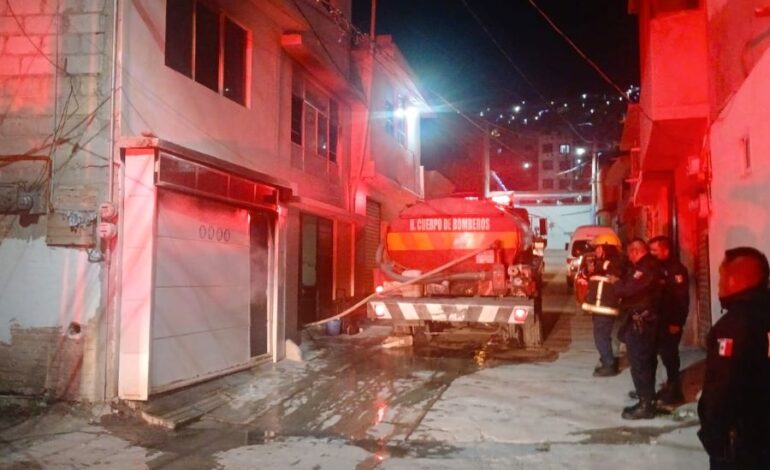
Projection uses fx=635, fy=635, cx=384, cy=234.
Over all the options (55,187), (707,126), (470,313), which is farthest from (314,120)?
(707,126)

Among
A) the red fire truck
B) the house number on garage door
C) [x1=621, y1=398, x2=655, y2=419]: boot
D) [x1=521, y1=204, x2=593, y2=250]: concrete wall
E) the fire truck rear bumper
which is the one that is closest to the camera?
[x1=621, y1=398, x2=655, y2=419]: boot

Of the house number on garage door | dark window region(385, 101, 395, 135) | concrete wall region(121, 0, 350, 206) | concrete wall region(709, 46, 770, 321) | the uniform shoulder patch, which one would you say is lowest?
the uniform shoulder patch

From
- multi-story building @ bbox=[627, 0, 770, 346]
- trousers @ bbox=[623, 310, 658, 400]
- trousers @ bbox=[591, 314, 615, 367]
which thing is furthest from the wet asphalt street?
multi-story building @ bbox=[627, 0, 770, 346]

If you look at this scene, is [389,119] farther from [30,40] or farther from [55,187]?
[55,187]

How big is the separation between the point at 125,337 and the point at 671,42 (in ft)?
29.3

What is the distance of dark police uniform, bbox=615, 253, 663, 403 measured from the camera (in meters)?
6.42

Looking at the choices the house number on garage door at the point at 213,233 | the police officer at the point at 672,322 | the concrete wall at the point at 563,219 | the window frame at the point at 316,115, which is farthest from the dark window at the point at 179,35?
the concrete wall at the point at 563,219

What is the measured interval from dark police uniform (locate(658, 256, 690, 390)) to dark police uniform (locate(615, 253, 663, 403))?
66 centimetres

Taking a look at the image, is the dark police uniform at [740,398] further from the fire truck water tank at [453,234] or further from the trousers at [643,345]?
the fire truck water tank at [453,234]

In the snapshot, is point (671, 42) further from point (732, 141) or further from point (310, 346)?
point (310, 346)

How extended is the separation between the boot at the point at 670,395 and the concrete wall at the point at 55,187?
21.1ft

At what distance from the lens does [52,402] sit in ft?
23.7

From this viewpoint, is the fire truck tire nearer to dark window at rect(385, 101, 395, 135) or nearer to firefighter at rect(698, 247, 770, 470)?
firefighter at rect(698, 247, 770, 470)

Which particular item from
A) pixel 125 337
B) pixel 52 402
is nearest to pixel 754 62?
pixel 125 337
